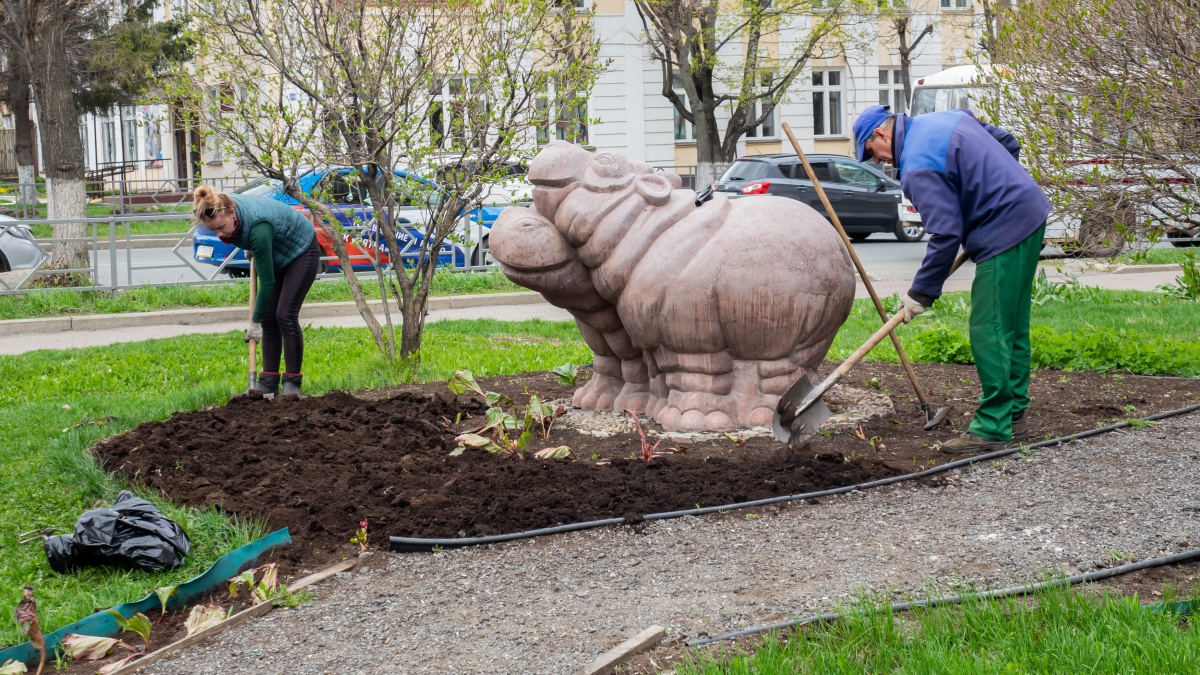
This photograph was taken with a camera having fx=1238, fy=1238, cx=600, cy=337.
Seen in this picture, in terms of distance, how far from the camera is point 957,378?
799cm

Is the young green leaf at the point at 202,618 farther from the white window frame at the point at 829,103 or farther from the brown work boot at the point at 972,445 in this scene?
the white window frame at the point at 829,103

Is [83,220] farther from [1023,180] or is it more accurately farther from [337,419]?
[1023,180]

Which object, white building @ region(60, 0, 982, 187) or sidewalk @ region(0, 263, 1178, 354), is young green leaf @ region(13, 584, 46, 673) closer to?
sidewalk @ region(0, 263, 1178, 354)

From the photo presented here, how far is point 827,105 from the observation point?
37938 mm

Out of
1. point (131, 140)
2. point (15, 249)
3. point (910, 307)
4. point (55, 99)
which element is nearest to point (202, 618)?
point (910, 307)

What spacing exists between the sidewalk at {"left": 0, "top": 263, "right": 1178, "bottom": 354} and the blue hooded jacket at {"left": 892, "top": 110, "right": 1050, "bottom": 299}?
5.69 metres

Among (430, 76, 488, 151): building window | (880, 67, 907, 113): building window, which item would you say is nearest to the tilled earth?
(430, 76, 488, 151): building window

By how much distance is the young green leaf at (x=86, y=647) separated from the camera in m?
4.04

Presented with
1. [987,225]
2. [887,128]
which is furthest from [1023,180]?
[887,128]

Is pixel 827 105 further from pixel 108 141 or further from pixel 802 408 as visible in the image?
pixel 802 408

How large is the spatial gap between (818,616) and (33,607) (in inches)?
98.8

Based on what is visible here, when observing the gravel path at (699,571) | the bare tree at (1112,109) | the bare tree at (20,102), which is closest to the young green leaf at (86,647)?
the gravel path at (699,571)

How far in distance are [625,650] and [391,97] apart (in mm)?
5709

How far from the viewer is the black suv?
21812 millimetres
